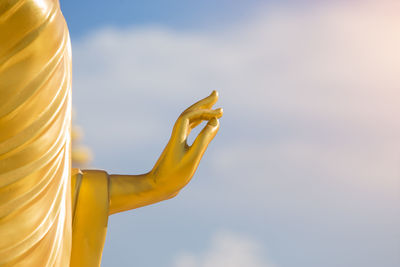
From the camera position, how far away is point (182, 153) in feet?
7.90

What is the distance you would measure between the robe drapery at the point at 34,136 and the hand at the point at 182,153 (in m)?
0.36

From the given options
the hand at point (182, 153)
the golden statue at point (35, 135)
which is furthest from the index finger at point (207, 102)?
the golden statue at point (35, 135)

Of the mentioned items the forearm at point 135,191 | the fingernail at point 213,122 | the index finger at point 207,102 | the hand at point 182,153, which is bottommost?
the forearm at point 135,191

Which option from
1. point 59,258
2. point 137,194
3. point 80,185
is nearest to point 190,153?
point 137,194

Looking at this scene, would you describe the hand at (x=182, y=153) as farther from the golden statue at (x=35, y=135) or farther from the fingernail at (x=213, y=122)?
the golden statue at (x=35, y=135)

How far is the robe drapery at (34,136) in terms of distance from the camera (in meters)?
1.96

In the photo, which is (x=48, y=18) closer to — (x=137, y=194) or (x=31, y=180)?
(x=31, y=180)

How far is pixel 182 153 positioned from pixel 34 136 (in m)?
0.55

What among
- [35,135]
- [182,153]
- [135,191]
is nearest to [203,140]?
[182,153]

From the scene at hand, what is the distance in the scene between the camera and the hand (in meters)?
2.40

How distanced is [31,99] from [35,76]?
0.07 metres

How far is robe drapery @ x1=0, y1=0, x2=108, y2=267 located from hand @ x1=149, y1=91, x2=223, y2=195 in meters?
0.36

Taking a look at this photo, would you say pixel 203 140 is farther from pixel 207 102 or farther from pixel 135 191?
pixel 135 191

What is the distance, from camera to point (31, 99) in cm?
202
